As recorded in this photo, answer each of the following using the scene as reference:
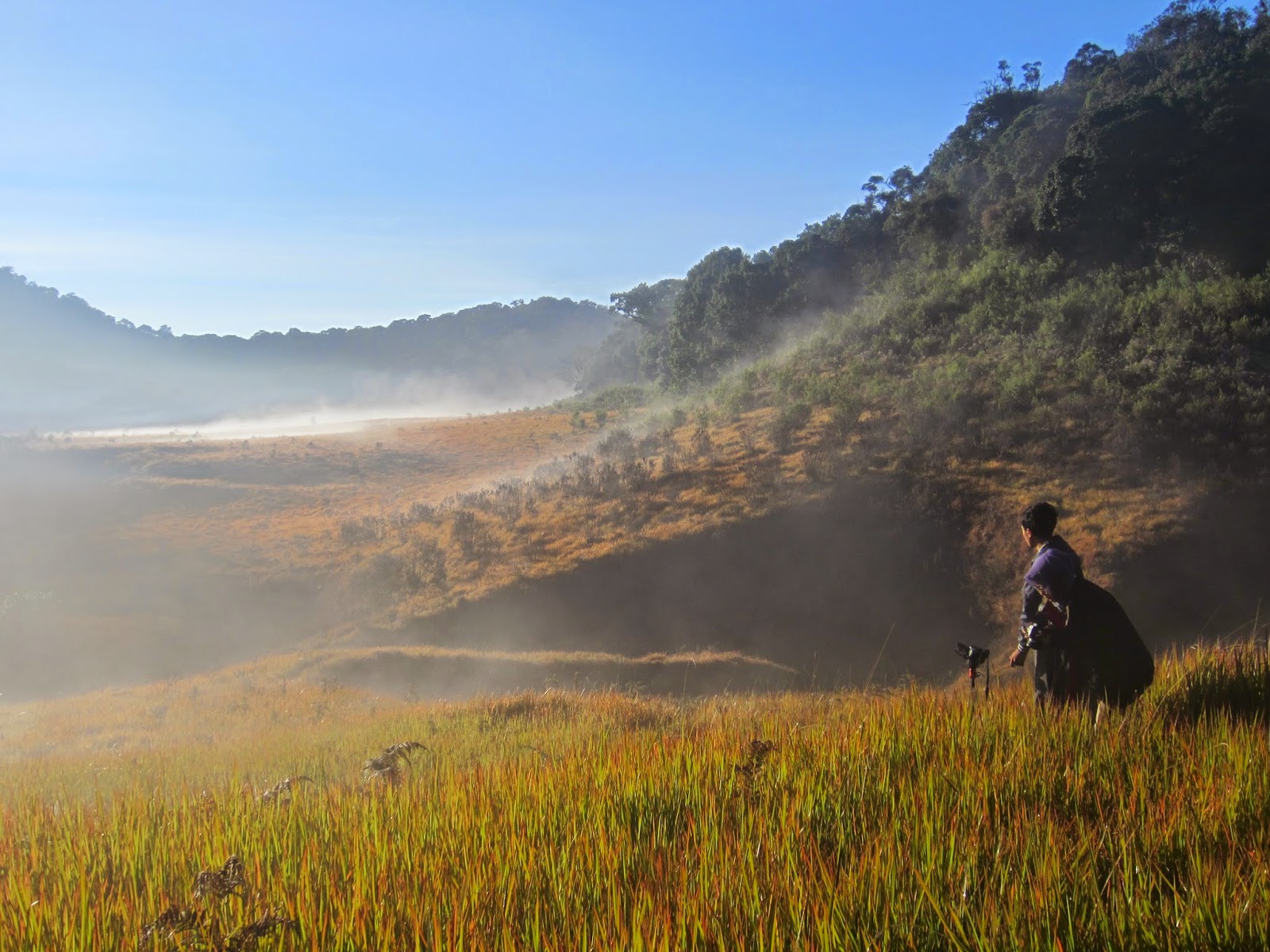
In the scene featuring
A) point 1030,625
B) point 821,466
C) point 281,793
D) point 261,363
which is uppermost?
point 261,363

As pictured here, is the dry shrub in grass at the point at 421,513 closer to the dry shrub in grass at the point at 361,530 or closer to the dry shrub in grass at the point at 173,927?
the dry shrub in grass at the point at 361,530

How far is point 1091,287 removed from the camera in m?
29.1

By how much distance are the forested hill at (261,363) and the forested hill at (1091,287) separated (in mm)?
62507

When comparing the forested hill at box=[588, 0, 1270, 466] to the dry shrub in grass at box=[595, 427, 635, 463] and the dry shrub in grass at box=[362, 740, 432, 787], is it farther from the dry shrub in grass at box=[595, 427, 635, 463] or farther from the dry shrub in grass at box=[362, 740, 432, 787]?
the dry shrub in grass at box=[362, 740, 432, 787]

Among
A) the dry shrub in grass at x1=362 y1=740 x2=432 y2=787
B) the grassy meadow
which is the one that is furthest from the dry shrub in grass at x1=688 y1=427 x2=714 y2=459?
the dry shrub in grass at x1=362 y1=740 x2=432 y2=787

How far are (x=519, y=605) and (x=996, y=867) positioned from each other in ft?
63.0

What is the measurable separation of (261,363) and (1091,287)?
122 metres

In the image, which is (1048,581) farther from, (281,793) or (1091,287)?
(1091,287)

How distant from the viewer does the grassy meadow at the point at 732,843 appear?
105 inches

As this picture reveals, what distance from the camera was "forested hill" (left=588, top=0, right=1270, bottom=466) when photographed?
76.9 ft

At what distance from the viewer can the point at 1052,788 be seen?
3992 mm

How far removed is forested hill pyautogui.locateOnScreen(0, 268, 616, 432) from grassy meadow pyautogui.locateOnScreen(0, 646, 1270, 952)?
253ft

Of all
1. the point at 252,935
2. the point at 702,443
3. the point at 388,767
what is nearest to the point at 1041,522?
the point at 388,767

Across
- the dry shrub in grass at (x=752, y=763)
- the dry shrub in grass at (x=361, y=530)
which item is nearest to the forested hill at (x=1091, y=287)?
the dry shrub in grass at (x=361, y=530)
